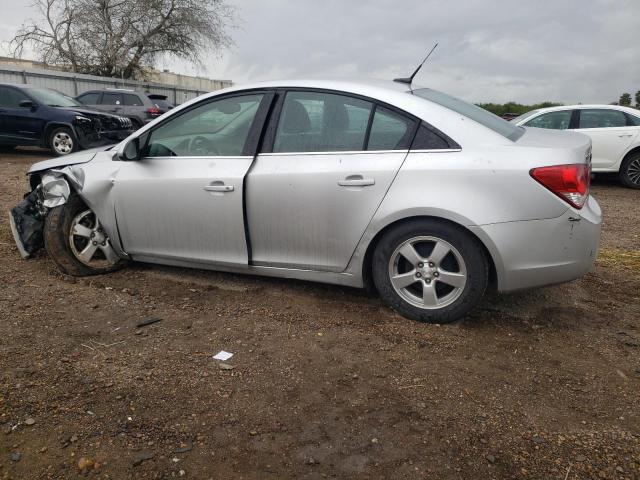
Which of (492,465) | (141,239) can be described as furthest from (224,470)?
(141,239)

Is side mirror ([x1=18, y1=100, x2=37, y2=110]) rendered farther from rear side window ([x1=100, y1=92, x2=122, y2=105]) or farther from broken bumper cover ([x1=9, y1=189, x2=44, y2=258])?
broken bumper cover ([x1=9, y1=189, x2=44, y2=258])

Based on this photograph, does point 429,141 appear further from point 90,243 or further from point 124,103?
point 124,103

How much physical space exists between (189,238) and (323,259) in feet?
3.48

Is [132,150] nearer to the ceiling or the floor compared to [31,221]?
nearer to the ceiling

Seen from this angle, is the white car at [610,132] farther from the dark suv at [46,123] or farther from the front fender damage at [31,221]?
the dark suv at [46,123]

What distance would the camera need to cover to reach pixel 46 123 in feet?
36.2

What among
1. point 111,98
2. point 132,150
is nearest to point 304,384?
point 132,150

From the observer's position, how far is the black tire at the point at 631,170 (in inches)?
365

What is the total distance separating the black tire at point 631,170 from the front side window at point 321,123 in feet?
25.8

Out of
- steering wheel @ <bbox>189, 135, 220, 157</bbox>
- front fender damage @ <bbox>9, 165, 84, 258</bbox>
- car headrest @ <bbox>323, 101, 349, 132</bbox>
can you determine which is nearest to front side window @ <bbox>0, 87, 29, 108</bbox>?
front fender damage @ <bbox>9, 165, 84, 258</bbox>

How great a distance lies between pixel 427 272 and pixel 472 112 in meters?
1.22

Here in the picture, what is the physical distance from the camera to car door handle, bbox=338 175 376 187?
327cm

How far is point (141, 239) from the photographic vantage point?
4043mm

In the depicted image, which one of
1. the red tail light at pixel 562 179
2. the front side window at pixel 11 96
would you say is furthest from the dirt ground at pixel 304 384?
the front side window at pixel 11 96
